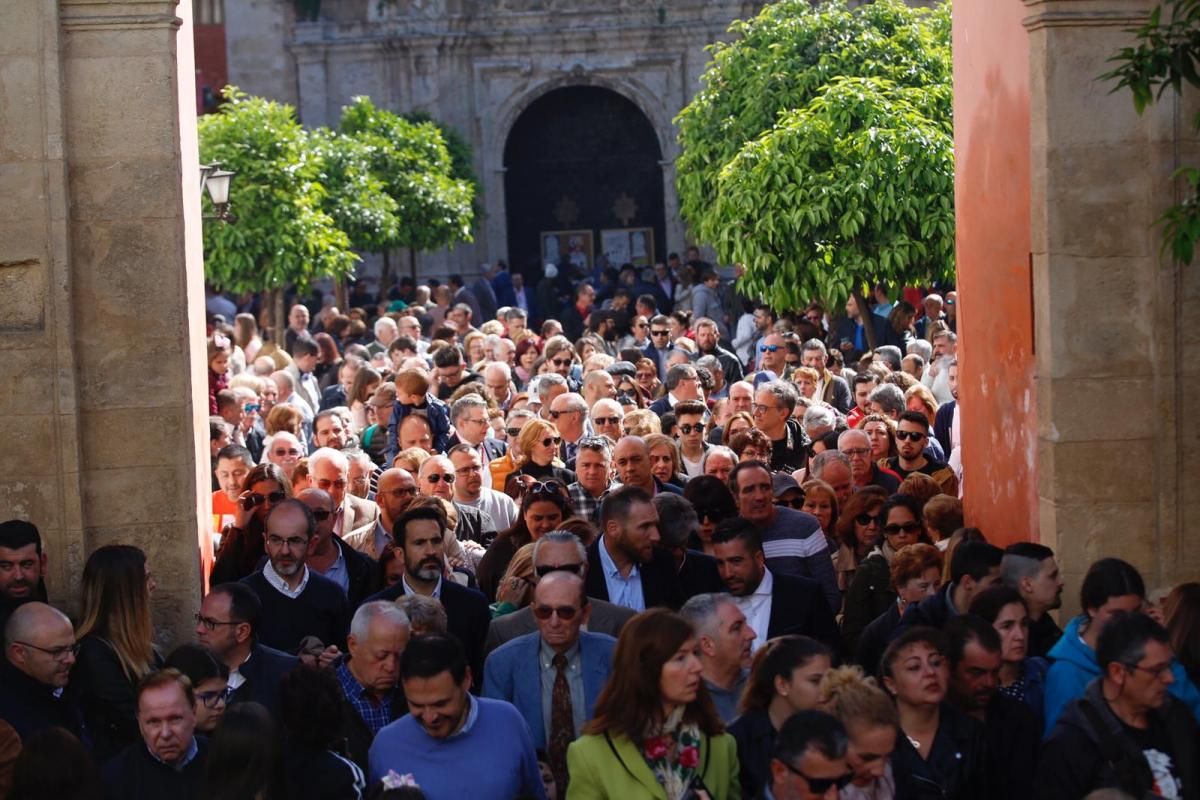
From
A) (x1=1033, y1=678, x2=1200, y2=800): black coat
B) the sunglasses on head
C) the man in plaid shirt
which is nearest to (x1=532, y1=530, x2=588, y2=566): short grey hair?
the sunglasses on head

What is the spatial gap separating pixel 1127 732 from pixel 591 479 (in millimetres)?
4274

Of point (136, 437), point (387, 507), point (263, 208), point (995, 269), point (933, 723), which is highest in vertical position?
point (263, 208)

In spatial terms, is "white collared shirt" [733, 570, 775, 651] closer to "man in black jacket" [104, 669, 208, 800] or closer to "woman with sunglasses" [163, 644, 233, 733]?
"woman with sunglasses" [163, 644, 233, 733]

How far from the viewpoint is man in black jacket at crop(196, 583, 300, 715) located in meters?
7.59

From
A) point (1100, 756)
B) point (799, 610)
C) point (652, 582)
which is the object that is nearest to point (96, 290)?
point (652, 582)

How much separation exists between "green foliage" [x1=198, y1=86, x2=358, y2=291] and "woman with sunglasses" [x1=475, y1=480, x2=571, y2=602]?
14.6m

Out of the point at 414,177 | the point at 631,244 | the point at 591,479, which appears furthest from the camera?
the point at 631,244

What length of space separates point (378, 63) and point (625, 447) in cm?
2450

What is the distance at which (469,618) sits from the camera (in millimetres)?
8453

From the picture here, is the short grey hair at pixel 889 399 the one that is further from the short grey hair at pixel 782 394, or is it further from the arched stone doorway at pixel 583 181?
the arched stone doorway at pixel 583 181

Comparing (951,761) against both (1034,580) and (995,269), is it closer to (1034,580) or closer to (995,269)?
(1034,580)

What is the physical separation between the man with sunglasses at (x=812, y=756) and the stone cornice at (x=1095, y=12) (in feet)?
12.9

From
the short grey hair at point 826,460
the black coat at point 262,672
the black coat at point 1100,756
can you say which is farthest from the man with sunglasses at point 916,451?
the black coat at point 262,672

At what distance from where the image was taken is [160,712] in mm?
6566
